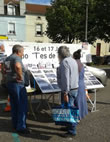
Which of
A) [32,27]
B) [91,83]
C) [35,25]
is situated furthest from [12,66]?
[35,25]

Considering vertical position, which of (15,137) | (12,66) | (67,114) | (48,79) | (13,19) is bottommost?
(15,137)

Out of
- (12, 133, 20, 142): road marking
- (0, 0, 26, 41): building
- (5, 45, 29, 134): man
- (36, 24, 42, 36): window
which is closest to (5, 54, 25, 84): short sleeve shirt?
(5, 45, 29, 134): man

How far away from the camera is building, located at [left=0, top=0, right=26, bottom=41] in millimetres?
34750

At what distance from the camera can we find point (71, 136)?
4129mm

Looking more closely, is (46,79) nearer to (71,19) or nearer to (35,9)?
(71,19)

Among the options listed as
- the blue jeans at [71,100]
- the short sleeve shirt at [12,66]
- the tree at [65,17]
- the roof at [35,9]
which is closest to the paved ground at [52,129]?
the blue jeans at [71,100]

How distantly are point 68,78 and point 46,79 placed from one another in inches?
63.0

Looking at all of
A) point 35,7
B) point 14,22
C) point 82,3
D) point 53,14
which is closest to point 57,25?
point 53,14

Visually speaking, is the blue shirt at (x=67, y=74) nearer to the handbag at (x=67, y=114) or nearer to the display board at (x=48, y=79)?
the handbag at (x=67, y=114)

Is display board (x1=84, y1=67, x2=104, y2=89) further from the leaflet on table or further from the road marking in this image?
the road marking

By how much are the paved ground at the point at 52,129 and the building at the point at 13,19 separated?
30.8 m

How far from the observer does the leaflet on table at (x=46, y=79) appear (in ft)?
16.5

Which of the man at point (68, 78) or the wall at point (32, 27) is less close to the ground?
the wall at point (32, 27)

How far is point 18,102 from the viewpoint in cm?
425
